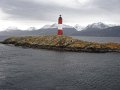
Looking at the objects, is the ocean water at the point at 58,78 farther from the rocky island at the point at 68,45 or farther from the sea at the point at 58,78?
the rocky island at the point at 68,45

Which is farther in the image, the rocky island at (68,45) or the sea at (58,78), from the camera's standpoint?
the rocky island at (68,45)

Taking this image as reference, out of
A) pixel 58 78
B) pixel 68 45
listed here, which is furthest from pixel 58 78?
pixel 68 45

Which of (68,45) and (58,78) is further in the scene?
(68,45)

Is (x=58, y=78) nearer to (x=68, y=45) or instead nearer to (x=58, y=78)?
(x=58, y=78)

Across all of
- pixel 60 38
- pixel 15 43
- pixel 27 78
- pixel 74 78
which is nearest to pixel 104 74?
pixel 74 78

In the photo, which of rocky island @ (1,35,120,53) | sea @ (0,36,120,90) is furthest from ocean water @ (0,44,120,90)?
rocky island @ (1,35,120,53)

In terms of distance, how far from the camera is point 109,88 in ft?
113

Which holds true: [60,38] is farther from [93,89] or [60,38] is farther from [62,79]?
[93,89]

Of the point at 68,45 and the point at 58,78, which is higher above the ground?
the point at 68,45

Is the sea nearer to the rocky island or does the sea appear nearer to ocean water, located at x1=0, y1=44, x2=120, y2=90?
ocean water, located at x1=0, y1=44, x2=120, y2=90

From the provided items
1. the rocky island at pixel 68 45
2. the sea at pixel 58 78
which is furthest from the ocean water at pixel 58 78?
the rocky island at pixel 68 45

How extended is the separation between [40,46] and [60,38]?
8795mm

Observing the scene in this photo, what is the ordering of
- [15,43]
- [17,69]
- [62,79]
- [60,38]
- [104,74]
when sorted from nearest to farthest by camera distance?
[62,79], [104,74], [17,69], [60,38], [15,43]

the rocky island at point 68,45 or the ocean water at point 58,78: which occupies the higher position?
the rocky island at point 68,45
